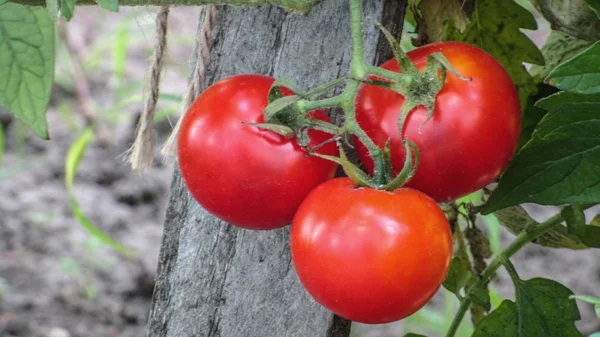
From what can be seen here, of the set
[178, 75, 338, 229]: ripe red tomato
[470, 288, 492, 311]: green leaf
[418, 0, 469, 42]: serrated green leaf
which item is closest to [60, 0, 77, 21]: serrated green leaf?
[178, 75, 338, 229]: ripe red tomato

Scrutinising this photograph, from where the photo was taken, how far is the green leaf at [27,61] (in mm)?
811

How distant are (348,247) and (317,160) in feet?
0.35

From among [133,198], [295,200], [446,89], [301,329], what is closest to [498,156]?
[446,89]

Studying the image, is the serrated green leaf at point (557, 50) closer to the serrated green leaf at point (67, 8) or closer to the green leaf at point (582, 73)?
the green leaf at point (582, 73)

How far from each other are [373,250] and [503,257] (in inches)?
13.1

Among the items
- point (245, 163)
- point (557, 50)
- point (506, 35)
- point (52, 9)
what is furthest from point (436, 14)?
point (52, 9)

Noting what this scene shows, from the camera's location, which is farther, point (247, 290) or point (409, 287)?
point (247, 290)

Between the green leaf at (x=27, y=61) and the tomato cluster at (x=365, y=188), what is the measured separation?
6.7 inches

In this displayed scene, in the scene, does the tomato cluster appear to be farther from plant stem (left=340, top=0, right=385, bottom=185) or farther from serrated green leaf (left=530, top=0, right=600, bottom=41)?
serrated green leaf (left=530, top=0, right=600, bottom=41)

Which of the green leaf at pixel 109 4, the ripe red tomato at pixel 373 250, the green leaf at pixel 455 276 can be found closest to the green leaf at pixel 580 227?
the green leaf at pixel 455 276

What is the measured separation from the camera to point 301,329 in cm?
94

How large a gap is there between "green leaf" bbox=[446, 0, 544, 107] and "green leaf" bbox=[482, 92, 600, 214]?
173mm

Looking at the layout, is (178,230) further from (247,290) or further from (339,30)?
(339,30)

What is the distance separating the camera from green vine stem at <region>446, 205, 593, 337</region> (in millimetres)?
916
